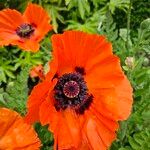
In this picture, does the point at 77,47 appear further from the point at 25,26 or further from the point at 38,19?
the point at 25,26

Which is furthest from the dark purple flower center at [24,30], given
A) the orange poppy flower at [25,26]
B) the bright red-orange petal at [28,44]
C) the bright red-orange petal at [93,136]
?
the bright red-orange petal at [93,136]

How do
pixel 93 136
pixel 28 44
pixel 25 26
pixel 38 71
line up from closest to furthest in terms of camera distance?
pixel 93 136
pixel 38 71
pixel 28 44
pixel 25 26

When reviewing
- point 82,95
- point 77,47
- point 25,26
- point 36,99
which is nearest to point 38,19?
point 25,26

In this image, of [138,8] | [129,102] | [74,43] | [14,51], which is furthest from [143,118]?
[138,8]

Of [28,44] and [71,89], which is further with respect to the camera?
[28,44]

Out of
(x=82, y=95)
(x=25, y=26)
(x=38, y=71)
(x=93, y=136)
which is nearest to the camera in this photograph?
(x=93, y=136)

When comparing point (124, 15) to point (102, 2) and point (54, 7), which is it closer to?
point (102, 2)

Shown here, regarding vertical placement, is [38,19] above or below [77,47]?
below
